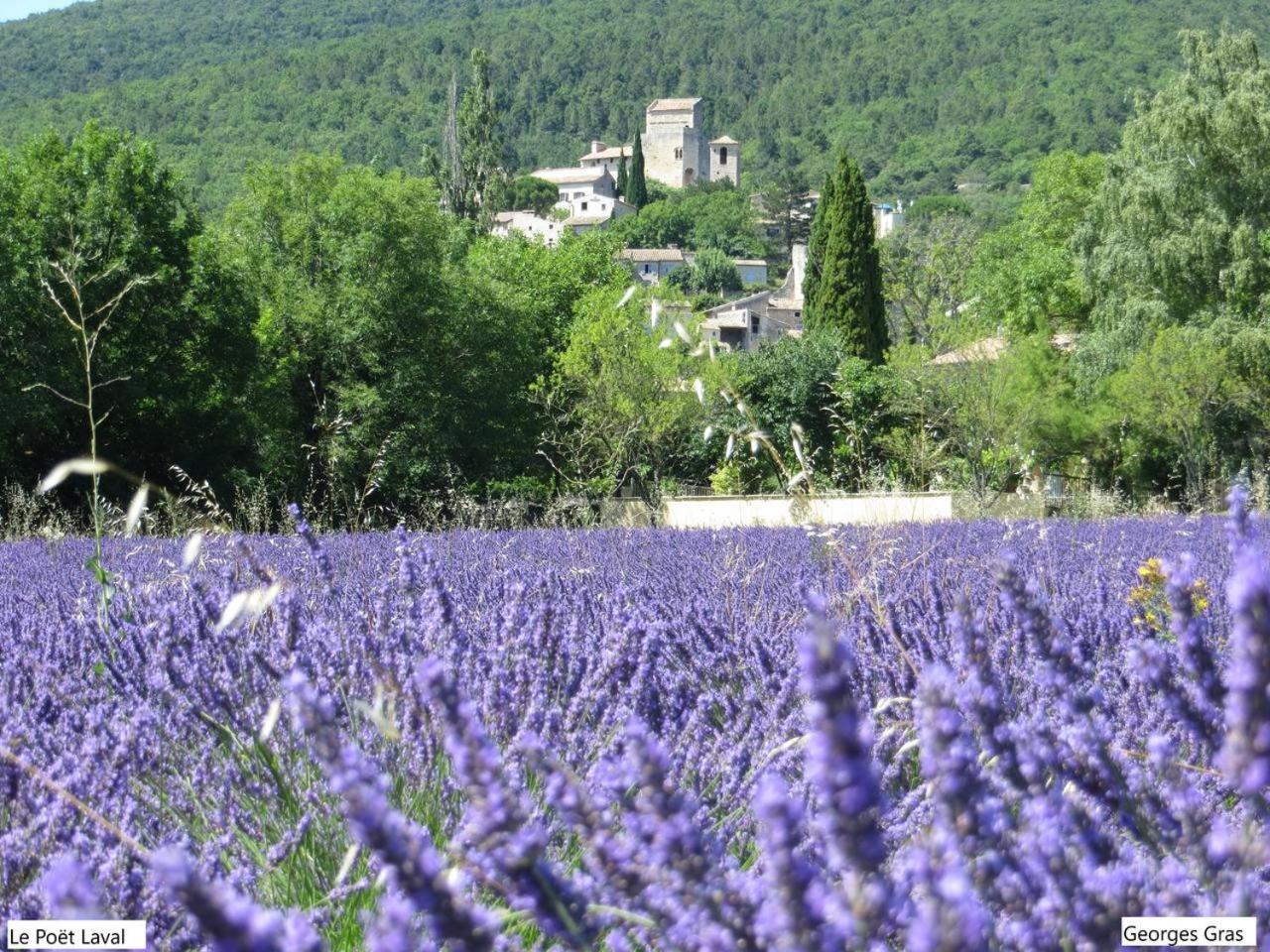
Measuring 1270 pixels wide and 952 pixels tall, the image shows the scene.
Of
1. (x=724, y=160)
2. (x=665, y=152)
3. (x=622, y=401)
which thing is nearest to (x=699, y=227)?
(x=724, y=160)

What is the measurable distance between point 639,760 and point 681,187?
162831mm

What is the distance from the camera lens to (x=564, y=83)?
189375mm

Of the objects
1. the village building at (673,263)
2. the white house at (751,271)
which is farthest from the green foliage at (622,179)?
the white house at (751,271)

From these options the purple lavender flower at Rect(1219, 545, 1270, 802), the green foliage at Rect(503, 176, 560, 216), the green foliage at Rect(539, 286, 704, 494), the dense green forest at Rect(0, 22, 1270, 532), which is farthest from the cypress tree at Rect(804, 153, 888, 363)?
the green foliage at Rect(503, 176, 560, 216)

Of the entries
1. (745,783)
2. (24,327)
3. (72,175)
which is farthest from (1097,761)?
(72,175)

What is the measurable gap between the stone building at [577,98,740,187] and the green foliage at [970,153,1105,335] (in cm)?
12514

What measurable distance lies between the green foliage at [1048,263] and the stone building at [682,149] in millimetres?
125144

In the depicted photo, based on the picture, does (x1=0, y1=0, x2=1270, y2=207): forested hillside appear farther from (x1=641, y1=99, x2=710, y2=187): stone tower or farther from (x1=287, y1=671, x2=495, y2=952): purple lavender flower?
(x1=287, y1=671, x2=495, y2=952): purple lavender flower

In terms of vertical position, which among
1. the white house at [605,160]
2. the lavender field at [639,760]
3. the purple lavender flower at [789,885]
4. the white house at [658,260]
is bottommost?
the white house at [658,260]

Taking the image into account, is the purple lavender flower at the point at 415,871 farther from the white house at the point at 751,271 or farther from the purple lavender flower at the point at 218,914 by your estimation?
the white house at the point at 751,271

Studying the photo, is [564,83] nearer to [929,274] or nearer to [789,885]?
[929,274]

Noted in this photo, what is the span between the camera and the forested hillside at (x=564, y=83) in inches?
4761

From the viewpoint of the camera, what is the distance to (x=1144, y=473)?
98.4 feet

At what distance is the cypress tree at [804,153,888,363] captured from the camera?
3778 cm
